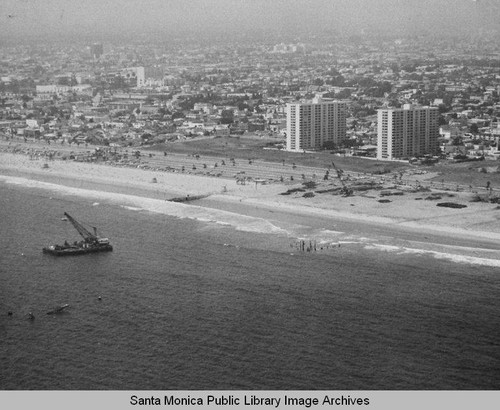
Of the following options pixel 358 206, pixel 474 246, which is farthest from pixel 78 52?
pixel 474 246

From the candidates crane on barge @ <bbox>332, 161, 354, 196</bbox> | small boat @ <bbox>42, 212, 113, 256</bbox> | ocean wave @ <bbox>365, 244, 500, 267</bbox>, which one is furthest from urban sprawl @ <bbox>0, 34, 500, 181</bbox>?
small boat @ <bbox>42, 212, 113, 256</bbox>

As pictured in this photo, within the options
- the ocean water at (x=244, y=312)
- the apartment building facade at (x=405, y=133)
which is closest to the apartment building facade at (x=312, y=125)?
the apartment building facade at (x=405, y=133)

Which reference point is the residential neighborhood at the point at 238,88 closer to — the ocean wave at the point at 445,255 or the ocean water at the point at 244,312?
the ocean wave at the point at 445,255

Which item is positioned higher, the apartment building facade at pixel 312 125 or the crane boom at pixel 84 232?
the apartment building facade at pixel 312 125

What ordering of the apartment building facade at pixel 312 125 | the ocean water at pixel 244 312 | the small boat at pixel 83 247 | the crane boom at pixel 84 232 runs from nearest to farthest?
the ocean water at pixel 244 312, the small boat at pixel 83 247, the crane boom at pixel 84 232, the apartment building facade at pixel 312 125

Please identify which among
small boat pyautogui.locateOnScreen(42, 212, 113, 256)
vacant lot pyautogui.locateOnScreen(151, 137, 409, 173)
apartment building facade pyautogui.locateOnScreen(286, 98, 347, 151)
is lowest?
vacant lot pyautogui.locateOnScreen(151, 137, 409, 173)

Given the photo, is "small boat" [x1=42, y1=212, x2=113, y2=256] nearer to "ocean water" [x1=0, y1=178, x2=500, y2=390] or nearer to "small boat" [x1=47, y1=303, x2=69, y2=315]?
"ocean water" [x1=0, y1=178, x2=500, y2=390]
